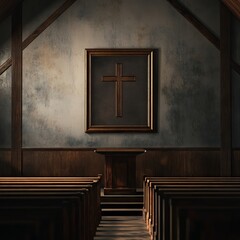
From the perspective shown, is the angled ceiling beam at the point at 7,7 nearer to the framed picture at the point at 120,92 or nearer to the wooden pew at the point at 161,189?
the framed picture at the point at 120,92

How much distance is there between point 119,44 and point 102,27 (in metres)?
0.43

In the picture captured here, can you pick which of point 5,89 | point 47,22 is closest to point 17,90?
point 5,89

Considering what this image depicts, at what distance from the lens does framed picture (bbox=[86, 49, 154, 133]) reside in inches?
404

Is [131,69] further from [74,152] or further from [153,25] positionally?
[74,152]

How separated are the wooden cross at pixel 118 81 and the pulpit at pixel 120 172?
2052mm

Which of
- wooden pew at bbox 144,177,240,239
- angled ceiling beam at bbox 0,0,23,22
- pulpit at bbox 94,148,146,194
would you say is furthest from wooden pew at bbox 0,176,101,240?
angled ceiling beam at bbox 0,0,23,22

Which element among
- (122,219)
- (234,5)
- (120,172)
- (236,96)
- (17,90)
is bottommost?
(122,219)

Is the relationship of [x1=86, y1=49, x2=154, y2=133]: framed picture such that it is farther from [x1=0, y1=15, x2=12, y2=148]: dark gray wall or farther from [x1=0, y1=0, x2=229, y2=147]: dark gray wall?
[x1=0, y1=15, x2=12, y2=148]: dark gray wall

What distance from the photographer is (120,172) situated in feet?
27.1

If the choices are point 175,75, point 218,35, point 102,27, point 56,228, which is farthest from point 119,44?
point 56,228

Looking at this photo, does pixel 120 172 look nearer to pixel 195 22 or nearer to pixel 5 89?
pixel 5 89

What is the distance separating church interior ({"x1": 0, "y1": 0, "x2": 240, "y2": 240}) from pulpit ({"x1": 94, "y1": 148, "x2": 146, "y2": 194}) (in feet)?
6.37

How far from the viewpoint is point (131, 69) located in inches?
406

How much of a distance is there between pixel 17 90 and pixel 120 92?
1814 mm
